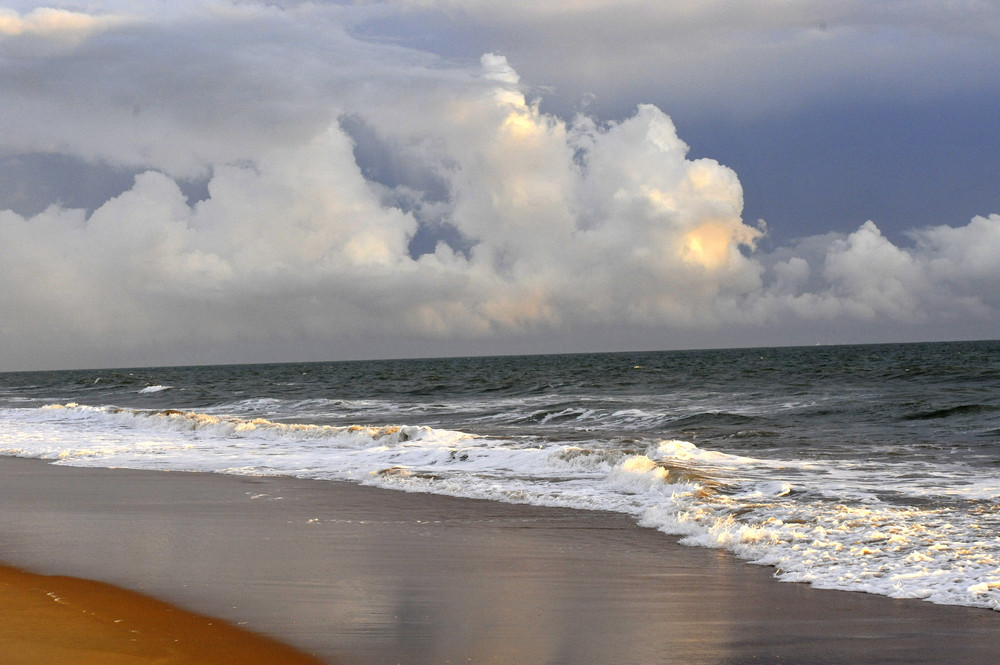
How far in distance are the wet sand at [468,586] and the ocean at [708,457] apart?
0.72 metres

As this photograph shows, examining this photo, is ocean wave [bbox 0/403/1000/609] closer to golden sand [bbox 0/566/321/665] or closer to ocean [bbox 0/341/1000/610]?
ocean [bbox 0/341/1000/610]

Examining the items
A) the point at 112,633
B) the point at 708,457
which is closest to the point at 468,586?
the point at 112,633

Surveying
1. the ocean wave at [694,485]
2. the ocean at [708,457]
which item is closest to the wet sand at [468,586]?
the ocean wave at [694,485]

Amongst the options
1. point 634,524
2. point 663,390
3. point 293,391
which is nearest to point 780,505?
point 634,524

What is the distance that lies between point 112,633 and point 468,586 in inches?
105

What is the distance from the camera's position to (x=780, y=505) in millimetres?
10500

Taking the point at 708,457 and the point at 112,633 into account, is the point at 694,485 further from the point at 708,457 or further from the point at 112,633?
the point at 112,633

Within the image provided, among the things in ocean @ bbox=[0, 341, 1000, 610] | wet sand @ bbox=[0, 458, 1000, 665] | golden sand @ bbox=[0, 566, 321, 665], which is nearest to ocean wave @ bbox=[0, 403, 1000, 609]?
ocean @ bbox=[0, 341, 1000, 610]

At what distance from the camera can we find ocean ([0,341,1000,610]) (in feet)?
27.0

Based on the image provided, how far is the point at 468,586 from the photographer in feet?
22.9

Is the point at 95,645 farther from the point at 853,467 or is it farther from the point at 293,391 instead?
the point at 293,391

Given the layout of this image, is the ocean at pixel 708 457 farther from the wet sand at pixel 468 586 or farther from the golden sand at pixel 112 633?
the golden sand at pixel 112 633

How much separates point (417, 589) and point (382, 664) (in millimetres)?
1788

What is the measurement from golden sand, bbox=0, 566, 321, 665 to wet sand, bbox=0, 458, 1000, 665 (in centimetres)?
21
